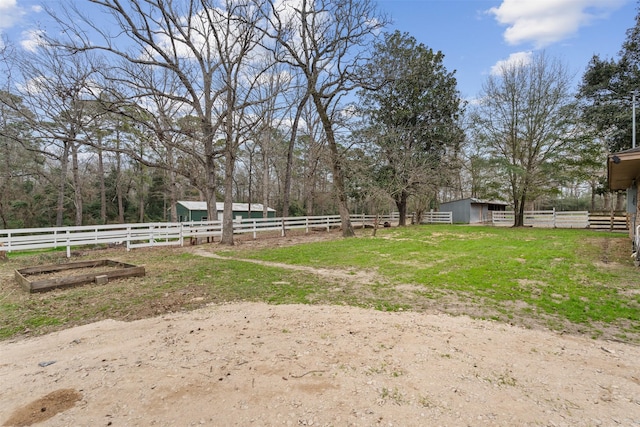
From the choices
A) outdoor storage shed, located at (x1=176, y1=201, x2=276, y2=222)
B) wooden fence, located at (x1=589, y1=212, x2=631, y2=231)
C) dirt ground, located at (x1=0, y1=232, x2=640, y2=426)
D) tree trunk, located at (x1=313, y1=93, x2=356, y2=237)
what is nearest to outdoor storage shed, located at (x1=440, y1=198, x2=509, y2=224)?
wooden fence, located at (x1=589, y1=212, x2=631, y2=231)

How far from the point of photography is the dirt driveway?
2.13 m

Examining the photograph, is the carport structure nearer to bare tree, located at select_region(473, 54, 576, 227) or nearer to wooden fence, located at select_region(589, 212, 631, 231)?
bare tree, located at select_region(473, 54, 576, 227)

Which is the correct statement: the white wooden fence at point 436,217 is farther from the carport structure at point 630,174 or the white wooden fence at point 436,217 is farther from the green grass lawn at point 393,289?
the green grass lawn at point 393,289

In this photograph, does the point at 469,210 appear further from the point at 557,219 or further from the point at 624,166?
the point at 624,166

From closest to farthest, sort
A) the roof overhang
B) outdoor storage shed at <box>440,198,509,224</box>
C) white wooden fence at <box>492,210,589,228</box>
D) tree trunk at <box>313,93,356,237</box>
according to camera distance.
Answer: the roof overhang < tree trunk at <box>313,93,356,237</box> < white wooden fence at <box>492,210,589,228</box> < outdoor storage shed at <box>440,198,509,224</box>

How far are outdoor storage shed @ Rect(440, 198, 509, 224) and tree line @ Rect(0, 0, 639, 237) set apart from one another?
2.38m

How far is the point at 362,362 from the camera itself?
287cm

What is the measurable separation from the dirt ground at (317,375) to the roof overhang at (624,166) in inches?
226

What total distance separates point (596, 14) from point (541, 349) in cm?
1348

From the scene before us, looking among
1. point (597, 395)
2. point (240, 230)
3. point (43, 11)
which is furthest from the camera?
point (240, 230)

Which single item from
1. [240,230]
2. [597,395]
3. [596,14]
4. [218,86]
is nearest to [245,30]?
[218,86]

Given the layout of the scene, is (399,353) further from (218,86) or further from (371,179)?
(371,179)

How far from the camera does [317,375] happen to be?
2.62m

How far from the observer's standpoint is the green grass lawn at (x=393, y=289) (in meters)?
4.25
